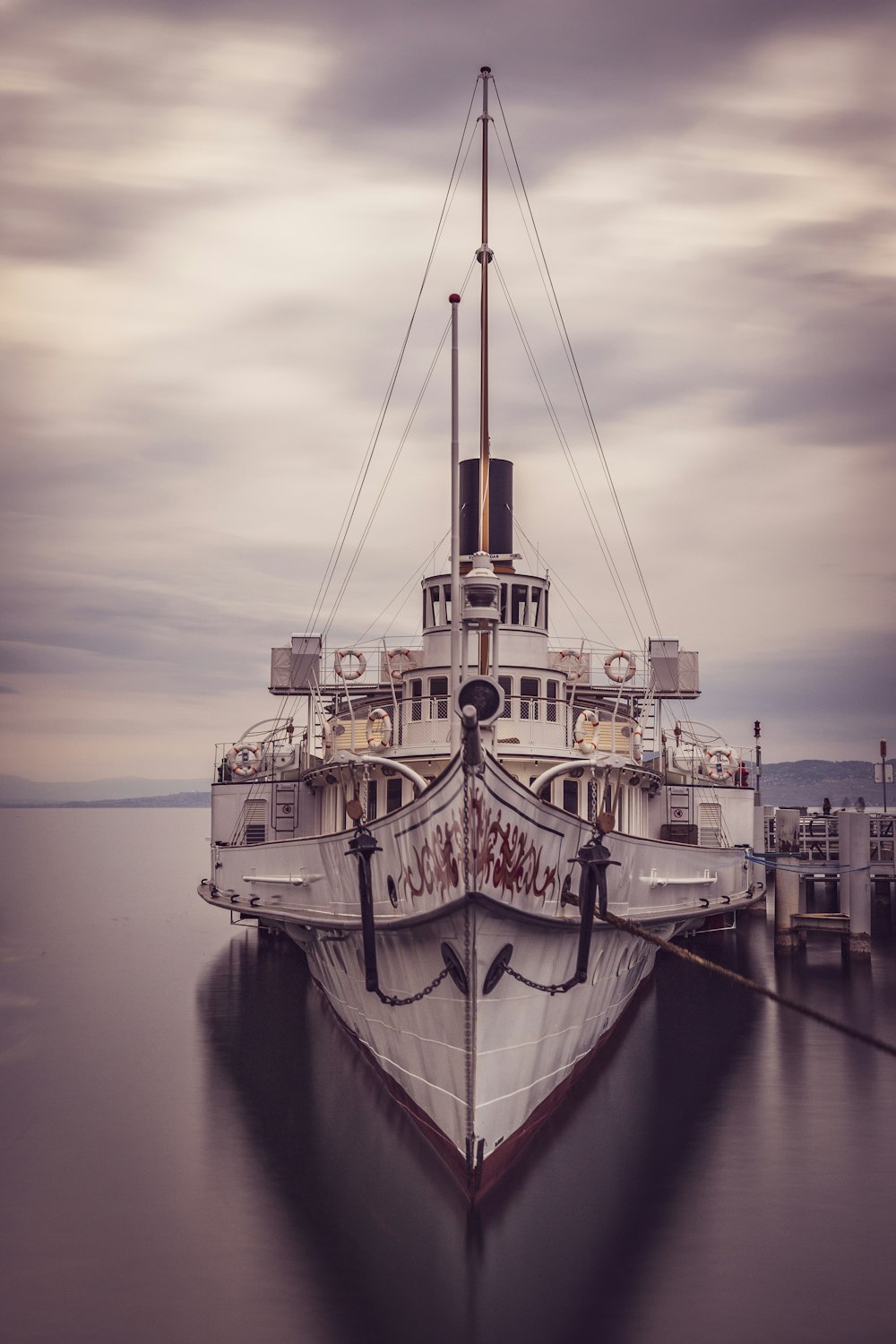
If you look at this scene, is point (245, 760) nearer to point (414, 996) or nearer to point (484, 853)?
point (414, 996)

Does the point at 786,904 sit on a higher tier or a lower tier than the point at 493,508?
lower

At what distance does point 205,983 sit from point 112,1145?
17402 millimetres

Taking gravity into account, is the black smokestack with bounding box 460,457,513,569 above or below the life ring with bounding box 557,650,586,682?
above

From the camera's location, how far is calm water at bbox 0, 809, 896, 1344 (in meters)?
14.5

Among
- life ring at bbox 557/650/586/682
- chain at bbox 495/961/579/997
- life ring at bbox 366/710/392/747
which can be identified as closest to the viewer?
chain at bbox 495/961/579/997

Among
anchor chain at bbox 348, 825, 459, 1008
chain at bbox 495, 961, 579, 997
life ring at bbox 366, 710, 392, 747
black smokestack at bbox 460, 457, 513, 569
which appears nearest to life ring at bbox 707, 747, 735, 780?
black smokestack at bbox 460, 457, 513, 569

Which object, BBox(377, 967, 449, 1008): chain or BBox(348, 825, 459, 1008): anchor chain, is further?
BBox(348, 825, 459, 1008): anchor chain

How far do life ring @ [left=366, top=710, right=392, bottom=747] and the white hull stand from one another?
2164mm

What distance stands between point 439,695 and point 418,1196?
957cm

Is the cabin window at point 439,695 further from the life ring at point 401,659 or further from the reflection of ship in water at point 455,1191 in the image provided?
the reflection of ship in water at point 455,1191

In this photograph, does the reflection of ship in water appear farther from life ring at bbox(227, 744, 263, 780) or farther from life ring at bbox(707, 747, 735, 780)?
life ring at bbox(227, 744, 263, 780)

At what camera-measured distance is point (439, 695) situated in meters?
23.8

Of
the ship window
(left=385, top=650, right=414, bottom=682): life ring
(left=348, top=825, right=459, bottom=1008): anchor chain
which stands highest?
the ship window

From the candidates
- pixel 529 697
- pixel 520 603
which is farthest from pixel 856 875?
pixel 529 697
